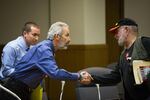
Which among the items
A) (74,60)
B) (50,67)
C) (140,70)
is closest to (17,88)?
(50,67)

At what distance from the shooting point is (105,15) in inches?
268

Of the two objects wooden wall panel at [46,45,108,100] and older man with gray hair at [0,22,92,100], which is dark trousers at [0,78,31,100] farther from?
wooden wall panel at [46,45,108,100]

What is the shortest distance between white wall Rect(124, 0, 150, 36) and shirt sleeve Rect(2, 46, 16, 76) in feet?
11.3

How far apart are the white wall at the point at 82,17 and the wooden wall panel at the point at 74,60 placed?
13 centimetres

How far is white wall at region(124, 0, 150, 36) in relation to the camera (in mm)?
7114

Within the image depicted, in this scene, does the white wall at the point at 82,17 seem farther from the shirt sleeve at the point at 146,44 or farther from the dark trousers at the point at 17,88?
the shirt sleeve at the point at 146,44

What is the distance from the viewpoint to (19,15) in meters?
6.79

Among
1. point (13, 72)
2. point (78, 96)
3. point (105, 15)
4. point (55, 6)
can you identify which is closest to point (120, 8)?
point (105, 15)

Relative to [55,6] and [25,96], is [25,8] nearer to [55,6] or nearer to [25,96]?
[55,6]

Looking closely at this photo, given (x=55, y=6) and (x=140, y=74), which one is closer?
(x=140, y=74)

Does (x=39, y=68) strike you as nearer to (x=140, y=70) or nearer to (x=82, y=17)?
(x=140, y=70)

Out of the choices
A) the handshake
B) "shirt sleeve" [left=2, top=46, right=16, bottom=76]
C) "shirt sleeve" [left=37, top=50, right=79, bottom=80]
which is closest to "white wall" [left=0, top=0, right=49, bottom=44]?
"shirt sleeve" [left=2, top=46, right=16, bottom=76]

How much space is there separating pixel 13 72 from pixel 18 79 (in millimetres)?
107

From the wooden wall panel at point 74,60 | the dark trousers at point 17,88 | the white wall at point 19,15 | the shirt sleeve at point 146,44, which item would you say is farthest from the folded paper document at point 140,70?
the white wall at point 19,15
